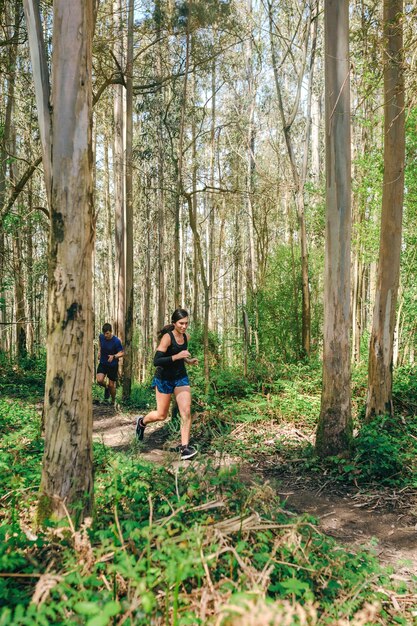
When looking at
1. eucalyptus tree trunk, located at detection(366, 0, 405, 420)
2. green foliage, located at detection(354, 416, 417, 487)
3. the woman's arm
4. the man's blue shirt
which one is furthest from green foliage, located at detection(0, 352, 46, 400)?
green foliage, located at detection(354, 416, 417, 487)

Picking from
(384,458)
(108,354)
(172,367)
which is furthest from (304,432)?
(108,354)

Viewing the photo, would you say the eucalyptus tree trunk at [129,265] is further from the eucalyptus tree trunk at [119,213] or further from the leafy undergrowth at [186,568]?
the leafy undergrowth at [186,568]

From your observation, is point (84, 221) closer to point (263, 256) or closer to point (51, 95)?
point (51, 95)

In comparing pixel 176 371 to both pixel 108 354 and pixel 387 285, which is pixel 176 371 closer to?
pixel 387 285

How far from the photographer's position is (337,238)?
18.8 ft

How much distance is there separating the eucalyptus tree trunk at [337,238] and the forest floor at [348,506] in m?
0.63

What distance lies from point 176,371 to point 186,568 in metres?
3.77

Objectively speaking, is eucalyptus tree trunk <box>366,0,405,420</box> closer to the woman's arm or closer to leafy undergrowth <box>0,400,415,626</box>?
the woman's arm

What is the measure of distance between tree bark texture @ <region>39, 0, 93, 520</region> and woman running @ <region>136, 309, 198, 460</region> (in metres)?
2.75

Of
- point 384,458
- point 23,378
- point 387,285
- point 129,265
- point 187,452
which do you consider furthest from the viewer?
point 23,378

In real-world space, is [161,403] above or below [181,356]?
below

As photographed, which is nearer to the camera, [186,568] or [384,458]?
[186,568]

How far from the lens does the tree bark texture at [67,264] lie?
9.59ft

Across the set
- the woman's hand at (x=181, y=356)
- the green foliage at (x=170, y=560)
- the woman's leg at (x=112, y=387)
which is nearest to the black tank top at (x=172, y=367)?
the woman's hand at (x=181, y=356)
